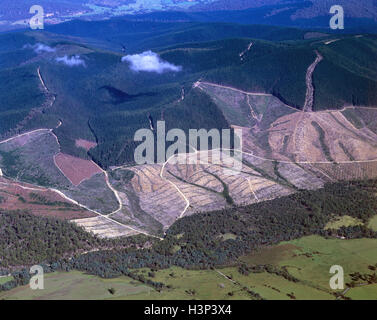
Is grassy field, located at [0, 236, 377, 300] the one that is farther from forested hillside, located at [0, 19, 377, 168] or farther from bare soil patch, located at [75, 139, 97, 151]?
bare soil patch, located at [75, 139, 97, 151]

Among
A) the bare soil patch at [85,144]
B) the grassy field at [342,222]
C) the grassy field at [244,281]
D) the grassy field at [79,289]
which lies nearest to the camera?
the grassy field at [79,289]

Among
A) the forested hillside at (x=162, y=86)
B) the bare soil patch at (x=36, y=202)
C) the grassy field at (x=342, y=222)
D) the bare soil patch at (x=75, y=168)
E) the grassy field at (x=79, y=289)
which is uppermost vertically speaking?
the forested hillside at (x=162, y=86)

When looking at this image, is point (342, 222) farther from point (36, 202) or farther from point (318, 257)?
point (36, 202)

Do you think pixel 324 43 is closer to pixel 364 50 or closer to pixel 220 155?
pixel 364 50

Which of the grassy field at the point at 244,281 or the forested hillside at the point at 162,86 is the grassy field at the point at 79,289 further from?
the forested hillside at the point at 162,86

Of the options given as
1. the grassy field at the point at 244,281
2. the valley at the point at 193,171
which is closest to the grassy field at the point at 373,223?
the valley at the point at 193,171

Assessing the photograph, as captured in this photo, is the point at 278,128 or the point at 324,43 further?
the point at 324,43

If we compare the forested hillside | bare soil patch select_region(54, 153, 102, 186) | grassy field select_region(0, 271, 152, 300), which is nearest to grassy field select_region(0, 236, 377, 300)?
grassy field select_region(0, 271, 152, 300)
